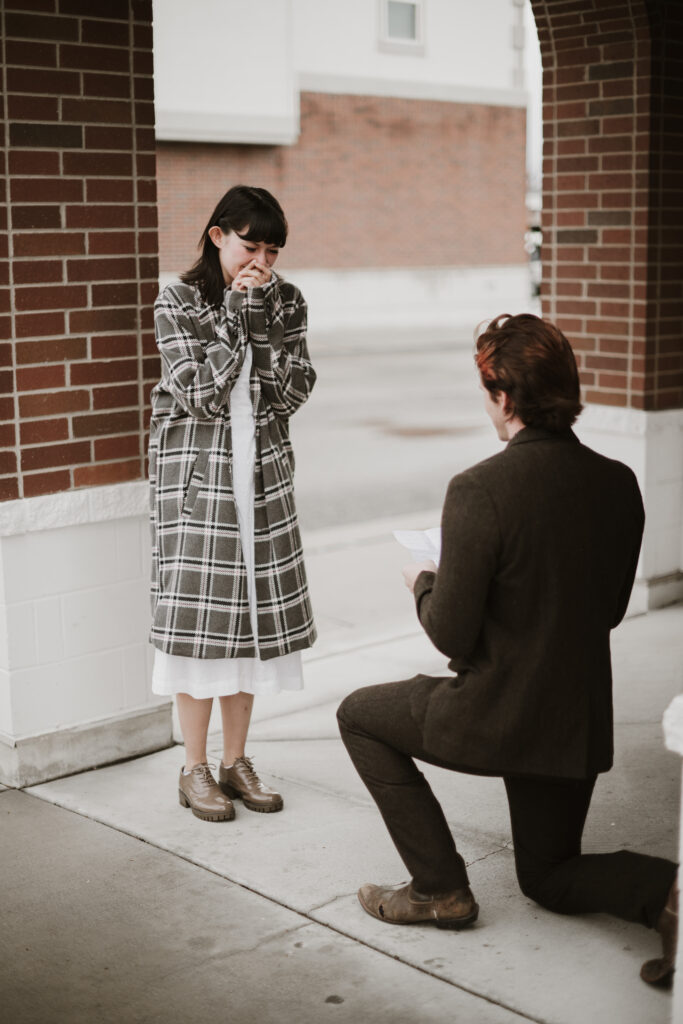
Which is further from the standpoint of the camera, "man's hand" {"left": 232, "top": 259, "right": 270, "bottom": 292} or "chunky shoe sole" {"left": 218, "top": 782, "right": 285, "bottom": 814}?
"chunky shoe sole" {"left": 218, "top": 782, "right": 285, "bottom": 814}

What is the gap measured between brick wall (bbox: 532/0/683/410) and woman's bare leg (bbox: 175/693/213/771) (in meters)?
3.26

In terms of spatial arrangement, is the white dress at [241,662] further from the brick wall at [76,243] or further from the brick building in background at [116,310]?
the brick wall at [76,243]

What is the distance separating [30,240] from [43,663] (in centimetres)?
143

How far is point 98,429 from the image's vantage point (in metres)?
4.61

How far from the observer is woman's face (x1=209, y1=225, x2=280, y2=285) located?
4039 millimetres

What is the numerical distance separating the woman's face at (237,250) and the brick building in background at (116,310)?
0.63 metres

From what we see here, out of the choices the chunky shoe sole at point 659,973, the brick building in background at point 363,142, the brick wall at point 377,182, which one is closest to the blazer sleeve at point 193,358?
the chunky shoe sole at point 659,973

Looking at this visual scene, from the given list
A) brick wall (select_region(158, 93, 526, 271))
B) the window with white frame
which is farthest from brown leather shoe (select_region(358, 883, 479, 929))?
the window with white frame

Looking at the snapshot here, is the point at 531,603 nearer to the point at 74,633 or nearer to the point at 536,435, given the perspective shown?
the point at 536,435

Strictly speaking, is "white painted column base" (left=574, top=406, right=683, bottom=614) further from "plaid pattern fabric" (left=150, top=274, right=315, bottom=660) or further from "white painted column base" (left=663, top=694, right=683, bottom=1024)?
"white painted column base" (left=663, top=694, right=683, bottom=1024)

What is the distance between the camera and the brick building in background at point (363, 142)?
2400cm

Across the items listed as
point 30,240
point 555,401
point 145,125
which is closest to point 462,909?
point 555,401

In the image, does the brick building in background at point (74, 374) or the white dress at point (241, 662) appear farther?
the brick building in background at point (74, 374)

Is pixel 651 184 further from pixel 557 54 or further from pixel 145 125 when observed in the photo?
pixel 145 125
